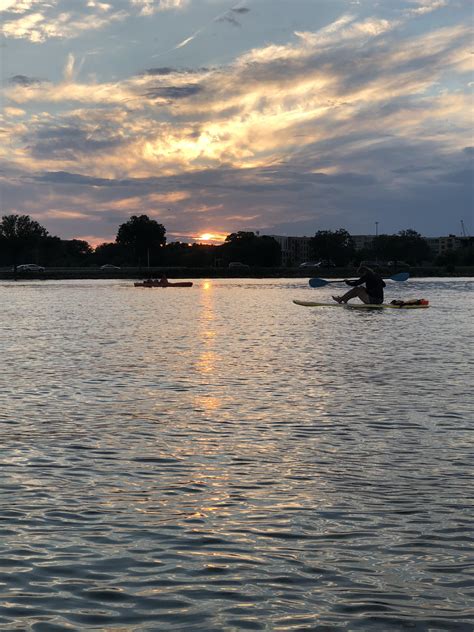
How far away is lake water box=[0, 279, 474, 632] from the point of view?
7.75 metres

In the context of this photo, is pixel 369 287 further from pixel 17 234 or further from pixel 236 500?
pixel 17 234

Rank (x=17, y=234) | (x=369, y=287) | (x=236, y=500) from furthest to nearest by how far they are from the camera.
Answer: (x=17, y=234)
(x=369, y=287)
(x=236, y=500)

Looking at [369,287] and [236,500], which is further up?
[369,287]

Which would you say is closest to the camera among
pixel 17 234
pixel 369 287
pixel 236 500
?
pixel 236 500

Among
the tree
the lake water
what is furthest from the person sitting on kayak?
the tree

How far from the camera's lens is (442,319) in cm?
5406

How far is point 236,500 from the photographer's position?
11.1 m

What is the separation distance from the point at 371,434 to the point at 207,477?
14.2 feet

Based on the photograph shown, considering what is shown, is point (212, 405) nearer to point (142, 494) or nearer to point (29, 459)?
point (29, 459)

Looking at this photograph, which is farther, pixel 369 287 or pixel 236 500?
pixel 369 287

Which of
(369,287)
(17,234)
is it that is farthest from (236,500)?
(17,234)

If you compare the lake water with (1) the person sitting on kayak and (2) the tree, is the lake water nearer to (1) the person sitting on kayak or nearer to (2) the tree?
(1) the person sitting on kayak

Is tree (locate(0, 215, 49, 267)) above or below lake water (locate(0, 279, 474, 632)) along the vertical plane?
above

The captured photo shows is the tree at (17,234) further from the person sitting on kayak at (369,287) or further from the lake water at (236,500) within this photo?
the lake water at (236,500)
